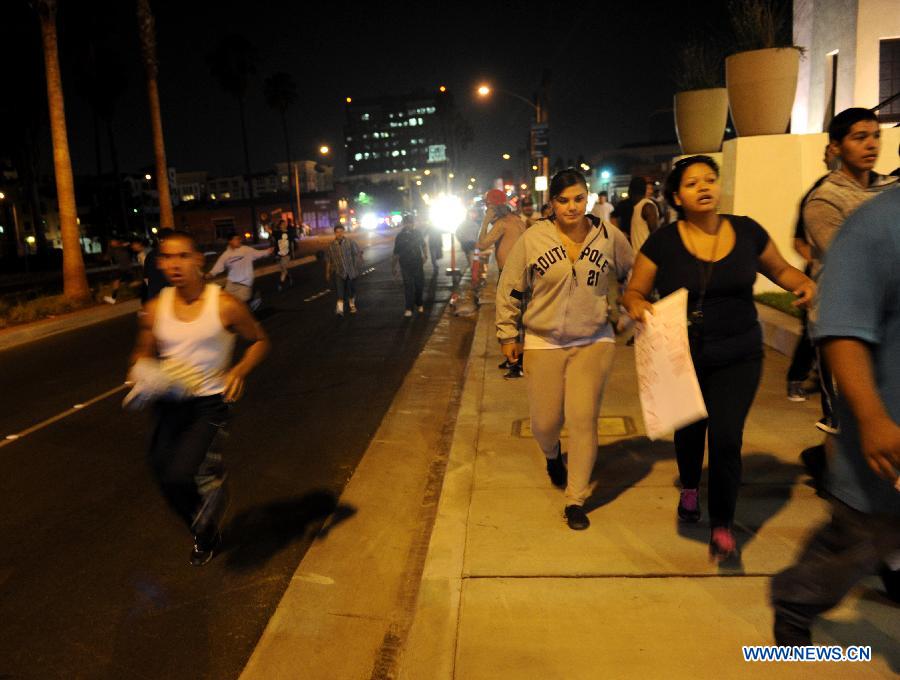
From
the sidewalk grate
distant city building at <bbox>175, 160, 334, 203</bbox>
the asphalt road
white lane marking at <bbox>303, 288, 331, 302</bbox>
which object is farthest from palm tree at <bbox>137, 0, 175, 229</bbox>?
distant city building at <bbox>175, 160, 334, 203</bbox>

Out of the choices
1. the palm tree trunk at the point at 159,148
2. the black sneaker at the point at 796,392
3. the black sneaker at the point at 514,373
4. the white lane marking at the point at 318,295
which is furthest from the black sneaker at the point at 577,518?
the palm tree trunk at the point at 159,148

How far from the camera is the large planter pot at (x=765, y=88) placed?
9641mm

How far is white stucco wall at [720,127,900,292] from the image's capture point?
9.49m

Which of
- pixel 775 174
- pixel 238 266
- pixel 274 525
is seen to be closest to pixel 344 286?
pixel 238 266

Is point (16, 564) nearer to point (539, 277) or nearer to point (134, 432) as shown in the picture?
point (134, 432)

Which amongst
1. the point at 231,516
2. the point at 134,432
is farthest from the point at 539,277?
the point at 134,432

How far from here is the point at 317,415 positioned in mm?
7492

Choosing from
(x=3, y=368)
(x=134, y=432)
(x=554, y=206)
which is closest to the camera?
(x=554, y=206)

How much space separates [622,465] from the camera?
5160 millimetres

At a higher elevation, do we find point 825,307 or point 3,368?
point 825,307

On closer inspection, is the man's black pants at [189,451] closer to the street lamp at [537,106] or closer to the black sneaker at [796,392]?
the black sneaker at [796,392]

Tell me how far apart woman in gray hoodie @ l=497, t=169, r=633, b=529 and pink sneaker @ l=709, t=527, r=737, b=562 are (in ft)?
2.26

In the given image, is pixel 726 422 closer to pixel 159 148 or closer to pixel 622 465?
pixel 622 465

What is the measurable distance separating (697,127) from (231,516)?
9372 millimetres
